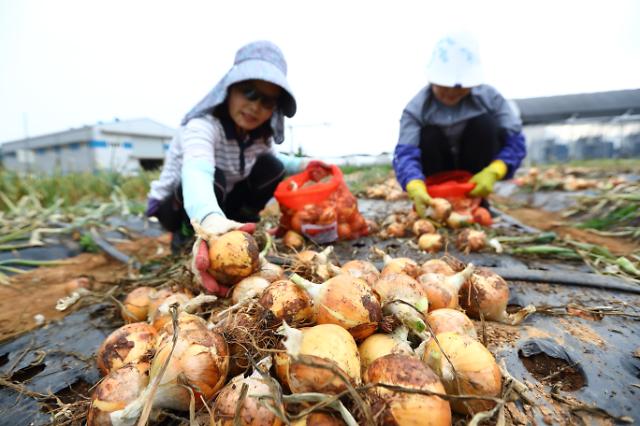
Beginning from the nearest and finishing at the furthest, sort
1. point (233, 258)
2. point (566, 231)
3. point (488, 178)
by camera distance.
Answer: point (233, 258)
point (488, 178)
point (566, 231)

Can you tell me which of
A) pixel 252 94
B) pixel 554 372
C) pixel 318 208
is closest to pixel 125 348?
pixel 554 372

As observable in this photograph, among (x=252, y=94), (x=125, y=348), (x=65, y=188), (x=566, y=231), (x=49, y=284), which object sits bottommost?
(x=49, y=284)

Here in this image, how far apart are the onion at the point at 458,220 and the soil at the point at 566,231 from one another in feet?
2.87

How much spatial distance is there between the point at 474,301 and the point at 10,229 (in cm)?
414

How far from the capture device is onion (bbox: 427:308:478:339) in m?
1.01

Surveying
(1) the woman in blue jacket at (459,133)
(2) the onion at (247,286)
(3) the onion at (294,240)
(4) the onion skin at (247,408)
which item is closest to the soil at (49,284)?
(2) the onion at (247,286)

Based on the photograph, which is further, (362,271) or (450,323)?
(362,271)

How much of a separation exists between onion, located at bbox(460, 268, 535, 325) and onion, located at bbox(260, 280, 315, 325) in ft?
2.29

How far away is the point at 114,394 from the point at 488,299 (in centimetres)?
128

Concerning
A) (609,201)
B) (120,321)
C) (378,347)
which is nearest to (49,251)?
(120,321)

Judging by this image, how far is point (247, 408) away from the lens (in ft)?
2.52

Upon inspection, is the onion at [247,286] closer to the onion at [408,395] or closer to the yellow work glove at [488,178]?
the onion at [408,395]

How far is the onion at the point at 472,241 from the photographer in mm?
2330

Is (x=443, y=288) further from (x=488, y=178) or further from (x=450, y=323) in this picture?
(x=488, y=178)
